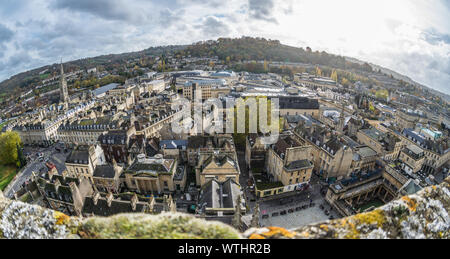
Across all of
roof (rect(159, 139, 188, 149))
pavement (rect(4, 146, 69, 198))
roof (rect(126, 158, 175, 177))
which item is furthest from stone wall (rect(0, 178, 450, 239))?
pavement (rect(4, 146, 69, 198))

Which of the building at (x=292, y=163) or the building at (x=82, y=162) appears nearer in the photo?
the building at (x=292, y=163)

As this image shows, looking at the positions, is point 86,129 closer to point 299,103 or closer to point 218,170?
point 218,170

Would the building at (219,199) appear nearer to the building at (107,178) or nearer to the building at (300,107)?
the building at (107,178)

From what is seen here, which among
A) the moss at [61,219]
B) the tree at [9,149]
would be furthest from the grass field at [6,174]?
the moss at [61,219]

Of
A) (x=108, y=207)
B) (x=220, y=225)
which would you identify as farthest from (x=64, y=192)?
(x=220, y=225)
